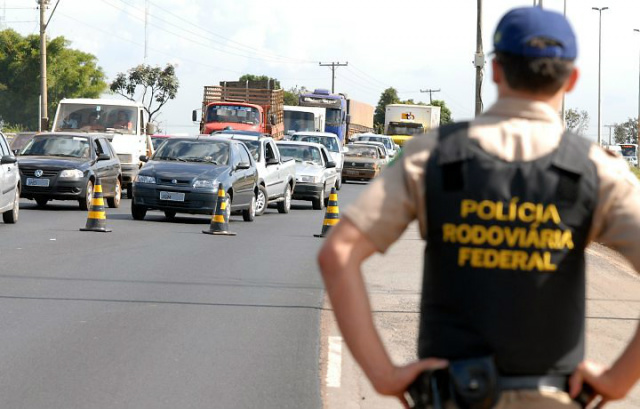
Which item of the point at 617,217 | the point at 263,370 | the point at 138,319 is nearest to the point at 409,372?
the point at 617,217

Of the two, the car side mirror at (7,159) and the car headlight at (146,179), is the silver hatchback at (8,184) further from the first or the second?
the car headlight at (146,179)

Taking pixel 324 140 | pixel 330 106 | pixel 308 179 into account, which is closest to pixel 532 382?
pixel 308 179

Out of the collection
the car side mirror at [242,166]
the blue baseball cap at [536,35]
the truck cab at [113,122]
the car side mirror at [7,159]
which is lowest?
the blue baseball cap at [536,35]

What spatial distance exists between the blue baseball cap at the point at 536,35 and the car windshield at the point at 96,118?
29391mm

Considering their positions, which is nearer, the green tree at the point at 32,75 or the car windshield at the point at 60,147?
the car windshield at the point at 60,147

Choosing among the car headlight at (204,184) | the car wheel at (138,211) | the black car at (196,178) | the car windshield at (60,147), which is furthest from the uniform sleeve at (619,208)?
the car windshield at (60,147)

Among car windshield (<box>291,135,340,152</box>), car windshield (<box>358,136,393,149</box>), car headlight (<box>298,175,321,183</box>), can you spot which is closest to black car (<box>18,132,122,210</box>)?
car headlight (<box>298,175,321,183</box>)

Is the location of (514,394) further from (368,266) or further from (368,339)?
(368,266)

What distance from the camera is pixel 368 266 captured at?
1692 cm

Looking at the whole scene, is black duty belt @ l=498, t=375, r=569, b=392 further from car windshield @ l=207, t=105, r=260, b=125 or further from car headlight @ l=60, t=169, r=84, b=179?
car windshield @ l=207, t=105, r=260, b=125

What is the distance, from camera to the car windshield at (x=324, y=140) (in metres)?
42.5

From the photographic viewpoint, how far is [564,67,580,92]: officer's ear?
10.3 feet

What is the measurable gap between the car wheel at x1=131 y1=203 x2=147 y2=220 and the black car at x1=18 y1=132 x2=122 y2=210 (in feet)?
7.68

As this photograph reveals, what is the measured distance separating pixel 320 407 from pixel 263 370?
1.15 meters
